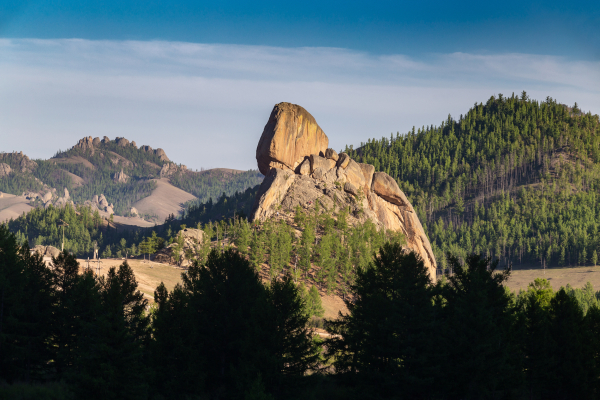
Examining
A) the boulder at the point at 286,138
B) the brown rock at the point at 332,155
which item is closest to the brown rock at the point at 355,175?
the brown rock at the point at 332,155

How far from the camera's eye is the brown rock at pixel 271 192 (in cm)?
11544

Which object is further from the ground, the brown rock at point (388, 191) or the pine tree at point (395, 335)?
the brown rock at point (388, 191)

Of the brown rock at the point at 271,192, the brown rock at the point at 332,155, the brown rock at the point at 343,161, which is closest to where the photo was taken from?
the brown rock at the point at 271,192

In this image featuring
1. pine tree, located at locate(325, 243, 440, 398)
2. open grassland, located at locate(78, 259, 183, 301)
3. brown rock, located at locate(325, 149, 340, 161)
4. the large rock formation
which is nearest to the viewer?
pine tree, located at locate(325, 243, 440, 398)

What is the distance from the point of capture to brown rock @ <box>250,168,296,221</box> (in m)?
115

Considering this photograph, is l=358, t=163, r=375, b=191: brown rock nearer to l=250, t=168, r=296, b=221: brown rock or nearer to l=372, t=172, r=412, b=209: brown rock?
l=372, t=172, r=412, b=209: brown rock

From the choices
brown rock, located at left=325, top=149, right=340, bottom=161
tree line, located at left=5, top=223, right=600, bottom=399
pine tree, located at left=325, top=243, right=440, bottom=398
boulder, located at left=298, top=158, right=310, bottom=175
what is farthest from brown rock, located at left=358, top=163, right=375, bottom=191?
pine tree, located at left=325, top=243, right=440, bottom=398

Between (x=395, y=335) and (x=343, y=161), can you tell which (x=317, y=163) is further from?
(x=395, y=335)

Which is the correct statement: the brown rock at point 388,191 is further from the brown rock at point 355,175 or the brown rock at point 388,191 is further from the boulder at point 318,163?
the boulder at point 318,163

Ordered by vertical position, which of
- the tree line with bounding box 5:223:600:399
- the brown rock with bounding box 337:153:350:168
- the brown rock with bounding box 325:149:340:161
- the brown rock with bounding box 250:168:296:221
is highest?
the brown rock with bounding box 325:149:340:161

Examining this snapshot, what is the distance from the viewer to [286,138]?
415 feet

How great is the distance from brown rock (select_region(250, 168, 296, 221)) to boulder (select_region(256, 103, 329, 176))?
4771 millimetres

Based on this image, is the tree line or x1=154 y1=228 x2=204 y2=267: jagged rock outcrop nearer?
the tree line

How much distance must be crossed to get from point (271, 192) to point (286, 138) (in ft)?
51.2
